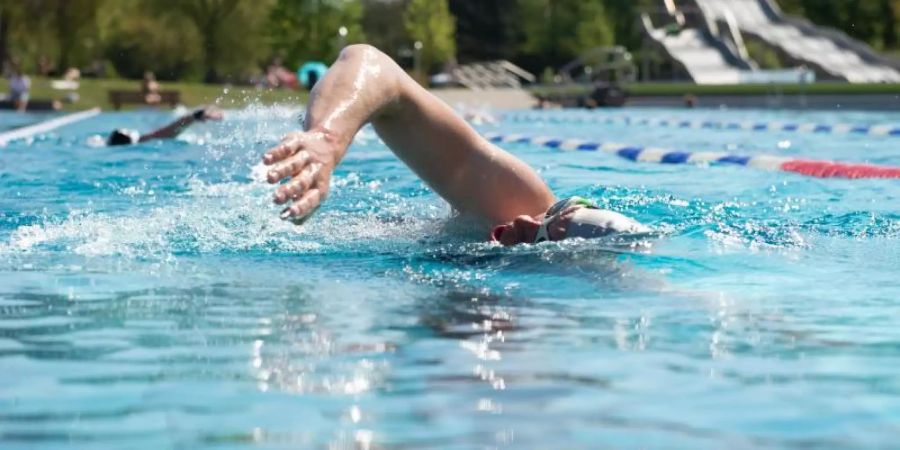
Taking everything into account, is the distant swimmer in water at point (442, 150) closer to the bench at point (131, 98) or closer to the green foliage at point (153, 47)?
the bench at point (131, 98)

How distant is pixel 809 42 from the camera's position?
3712 cm

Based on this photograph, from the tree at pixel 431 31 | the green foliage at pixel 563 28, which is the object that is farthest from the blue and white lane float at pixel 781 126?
the tree at pixel 431 31

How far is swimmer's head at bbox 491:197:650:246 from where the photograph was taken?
466 cm

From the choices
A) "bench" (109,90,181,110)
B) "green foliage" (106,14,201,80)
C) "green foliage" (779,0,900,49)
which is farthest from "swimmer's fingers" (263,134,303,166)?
"green foliage" (779,0,900,49)

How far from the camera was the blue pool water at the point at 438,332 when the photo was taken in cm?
244

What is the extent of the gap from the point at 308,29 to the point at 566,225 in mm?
46758

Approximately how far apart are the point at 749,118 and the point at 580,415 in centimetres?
1915

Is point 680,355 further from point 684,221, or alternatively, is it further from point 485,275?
point 684,221

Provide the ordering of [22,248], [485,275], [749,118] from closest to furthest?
[485,275] < [22,248] < [749,118]

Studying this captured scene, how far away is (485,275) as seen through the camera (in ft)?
14.4

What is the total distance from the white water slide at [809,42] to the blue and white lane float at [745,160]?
899 inches

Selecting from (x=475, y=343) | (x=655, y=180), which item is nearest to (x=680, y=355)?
(x=475, y=343)

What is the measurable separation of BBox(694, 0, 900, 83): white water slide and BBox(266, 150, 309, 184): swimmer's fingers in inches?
1256

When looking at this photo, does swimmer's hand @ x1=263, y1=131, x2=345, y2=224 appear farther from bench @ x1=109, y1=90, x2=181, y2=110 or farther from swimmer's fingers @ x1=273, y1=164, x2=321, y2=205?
bench @ x1=109, y1=90, x2=181, y2=110
